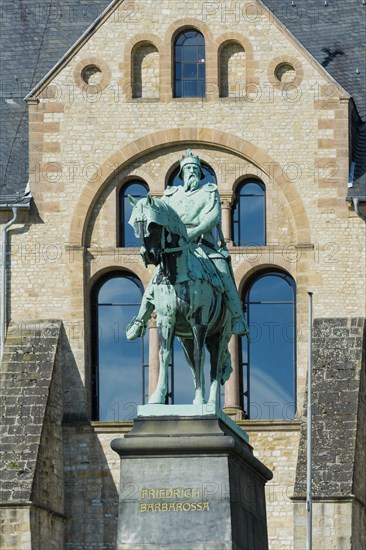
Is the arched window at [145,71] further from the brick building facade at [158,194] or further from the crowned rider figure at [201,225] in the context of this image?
the crowned rider figure at [201,225]

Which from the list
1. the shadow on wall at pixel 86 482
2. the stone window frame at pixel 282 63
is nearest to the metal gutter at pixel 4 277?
the shadow on wall at pixel 86 482

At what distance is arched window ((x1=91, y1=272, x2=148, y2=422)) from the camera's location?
4975cm

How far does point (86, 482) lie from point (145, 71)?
32.7 ft

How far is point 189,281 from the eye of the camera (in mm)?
33469

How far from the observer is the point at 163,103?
50.9 m

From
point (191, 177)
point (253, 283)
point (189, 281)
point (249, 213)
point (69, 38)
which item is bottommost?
point (189, 281)

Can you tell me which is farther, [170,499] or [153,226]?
[153,226]

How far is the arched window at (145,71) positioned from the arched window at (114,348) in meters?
4.42

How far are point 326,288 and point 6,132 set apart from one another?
9319 mm

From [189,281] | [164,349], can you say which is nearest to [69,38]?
[189,281]

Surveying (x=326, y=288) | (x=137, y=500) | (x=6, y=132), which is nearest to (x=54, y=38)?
(x=6, y=132)

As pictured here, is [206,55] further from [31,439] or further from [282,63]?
[31,439]

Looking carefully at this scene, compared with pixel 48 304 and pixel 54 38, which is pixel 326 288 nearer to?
pixel 48 304

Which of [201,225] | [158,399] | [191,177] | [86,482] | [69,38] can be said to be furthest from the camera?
[69,38]
